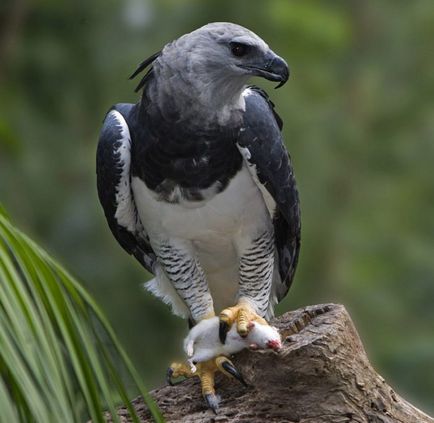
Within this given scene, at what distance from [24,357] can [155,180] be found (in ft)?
6.20

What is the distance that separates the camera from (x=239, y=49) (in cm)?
521

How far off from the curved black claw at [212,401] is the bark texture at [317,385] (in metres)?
0.03

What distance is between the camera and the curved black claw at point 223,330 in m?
5.20

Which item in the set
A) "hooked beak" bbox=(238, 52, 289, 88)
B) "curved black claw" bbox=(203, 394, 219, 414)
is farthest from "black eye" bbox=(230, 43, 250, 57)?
"curved black claw" bbox=(203, 394, 219, 414)

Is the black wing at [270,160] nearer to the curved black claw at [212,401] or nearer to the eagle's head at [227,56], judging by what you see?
the eagle's head at [227,56]

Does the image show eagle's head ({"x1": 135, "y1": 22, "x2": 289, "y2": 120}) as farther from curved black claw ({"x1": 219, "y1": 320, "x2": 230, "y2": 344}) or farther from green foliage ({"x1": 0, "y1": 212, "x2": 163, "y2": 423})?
green foliage ({"x1": 0, "y1": 212, "x2": 163, "y2": 423})

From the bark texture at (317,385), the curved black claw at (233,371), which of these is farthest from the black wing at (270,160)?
the curved black claw at (233,371)

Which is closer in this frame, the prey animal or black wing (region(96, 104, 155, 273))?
the prey animal

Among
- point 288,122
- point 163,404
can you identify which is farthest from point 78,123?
point 163,404

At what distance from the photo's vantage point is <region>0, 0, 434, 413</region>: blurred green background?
1062 cm

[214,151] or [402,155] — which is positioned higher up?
[214,151]

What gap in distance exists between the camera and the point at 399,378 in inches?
413

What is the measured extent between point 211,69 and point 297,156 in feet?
18.7

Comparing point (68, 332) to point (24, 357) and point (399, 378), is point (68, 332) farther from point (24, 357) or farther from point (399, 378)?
point (399, 378)
